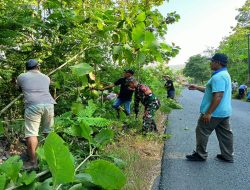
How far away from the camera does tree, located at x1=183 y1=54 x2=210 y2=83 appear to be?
85438 mm

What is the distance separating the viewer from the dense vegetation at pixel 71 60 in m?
2.88

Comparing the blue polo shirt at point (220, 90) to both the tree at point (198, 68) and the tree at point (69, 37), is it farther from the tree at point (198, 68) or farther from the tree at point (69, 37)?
the tree at point (198, 68)

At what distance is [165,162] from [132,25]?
260cm

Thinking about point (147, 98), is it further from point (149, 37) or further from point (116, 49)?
point (149, 37)

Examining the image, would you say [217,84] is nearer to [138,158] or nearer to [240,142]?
[138,158]

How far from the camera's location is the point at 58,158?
2.11 m

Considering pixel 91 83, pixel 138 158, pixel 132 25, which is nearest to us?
pixel 132 25

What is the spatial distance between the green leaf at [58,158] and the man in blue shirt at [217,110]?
3.99 metres

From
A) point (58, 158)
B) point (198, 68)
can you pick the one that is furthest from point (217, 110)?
point (198, 68)

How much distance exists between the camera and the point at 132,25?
14.3ft

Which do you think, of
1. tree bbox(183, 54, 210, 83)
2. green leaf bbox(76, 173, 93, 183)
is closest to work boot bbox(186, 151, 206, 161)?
green leaf bbox(76, 173, 93, 183)

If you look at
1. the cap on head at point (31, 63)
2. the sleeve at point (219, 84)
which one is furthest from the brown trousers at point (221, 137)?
the cap on head at point (31, 63)

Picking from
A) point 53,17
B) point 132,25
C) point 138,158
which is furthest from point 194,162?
point 53,17

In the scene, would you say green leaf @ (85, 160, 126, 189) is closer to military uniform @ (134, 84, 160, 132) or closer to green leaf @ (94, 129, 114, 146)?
green leaf @ (94, 129, 114, 146)
